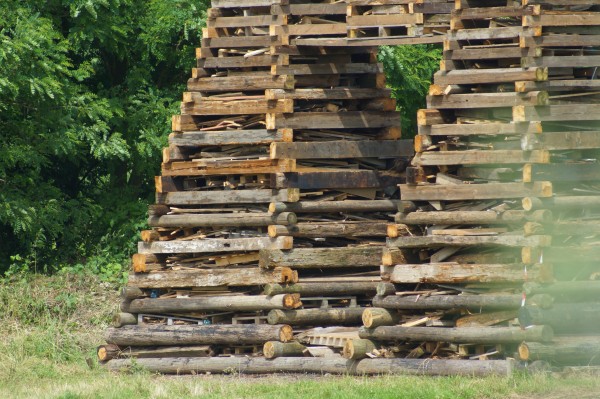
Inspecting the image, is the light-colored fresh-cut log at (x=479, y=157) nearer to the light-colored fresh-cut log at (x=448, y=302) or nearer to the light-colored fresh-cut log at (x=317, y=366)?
the light-colored fresh-cut log at (x=448, y=302)

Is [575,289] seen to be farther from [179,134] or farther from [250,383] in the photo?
[179,134]

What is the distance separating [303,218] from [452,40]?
11.2 ft

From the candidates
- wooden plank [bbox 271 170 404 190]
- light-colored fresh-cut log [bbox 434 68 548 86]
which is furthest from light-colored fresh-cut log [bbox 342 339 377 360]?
light-colored fresh-cut log [bbox 434 68 548 86]

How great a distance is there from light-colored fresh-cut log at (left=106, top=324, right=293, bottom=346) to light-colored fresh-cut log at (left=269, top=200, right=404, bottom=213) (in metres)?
1.73

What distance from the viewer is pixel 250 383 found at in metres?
18.3

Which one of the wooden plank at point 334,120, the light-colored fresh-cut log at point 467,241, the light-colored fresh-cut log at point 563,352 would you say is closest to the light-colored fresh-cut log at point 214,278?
the light-colored fresh-cut log at point 467,241

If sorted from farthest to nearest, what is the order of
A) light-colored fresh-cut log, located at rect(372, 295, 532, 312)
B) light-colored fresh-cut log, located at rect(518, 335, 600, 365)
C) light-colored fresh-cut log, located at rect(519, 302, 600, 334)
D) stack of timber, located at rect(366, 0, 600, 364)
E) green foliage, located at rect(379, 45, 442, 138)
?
green foliage, located at rect(379, 45, 442, 138) → light-colored fresh-cut log, located at rect(372, 295, 532, 312) → stack of timber, located at rect(366, 0, 600, 364) → light-colored fresh-cut log, located at rect(519, 302, 600, 334) → light-colored fresh-cut log, located at rect(518, 335, 600, 365)

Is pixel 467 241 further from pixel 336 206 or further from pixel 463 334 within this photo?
pixel 336 206

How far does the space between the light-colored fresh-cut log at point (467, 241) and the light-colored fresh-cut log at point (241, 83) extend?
3181 millimetres

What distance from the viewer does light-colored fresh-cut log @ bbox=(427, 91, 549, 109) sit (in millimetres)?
18703

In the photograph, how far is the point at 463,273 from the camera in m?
18.5

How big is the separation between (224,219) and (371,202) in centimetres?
210

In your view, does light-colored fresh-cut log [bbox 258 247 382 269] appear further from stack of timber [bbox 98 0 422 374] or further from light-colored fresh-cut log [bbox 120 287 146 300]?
light-colored fresh-cut log [bbox 120 287 146 300]

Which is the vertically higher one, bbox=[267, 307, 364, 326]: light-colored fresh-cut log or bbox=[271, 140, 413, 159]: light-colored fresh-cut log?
bbox=[271, 140, 413, 159]: light-colored fresh-cut log
